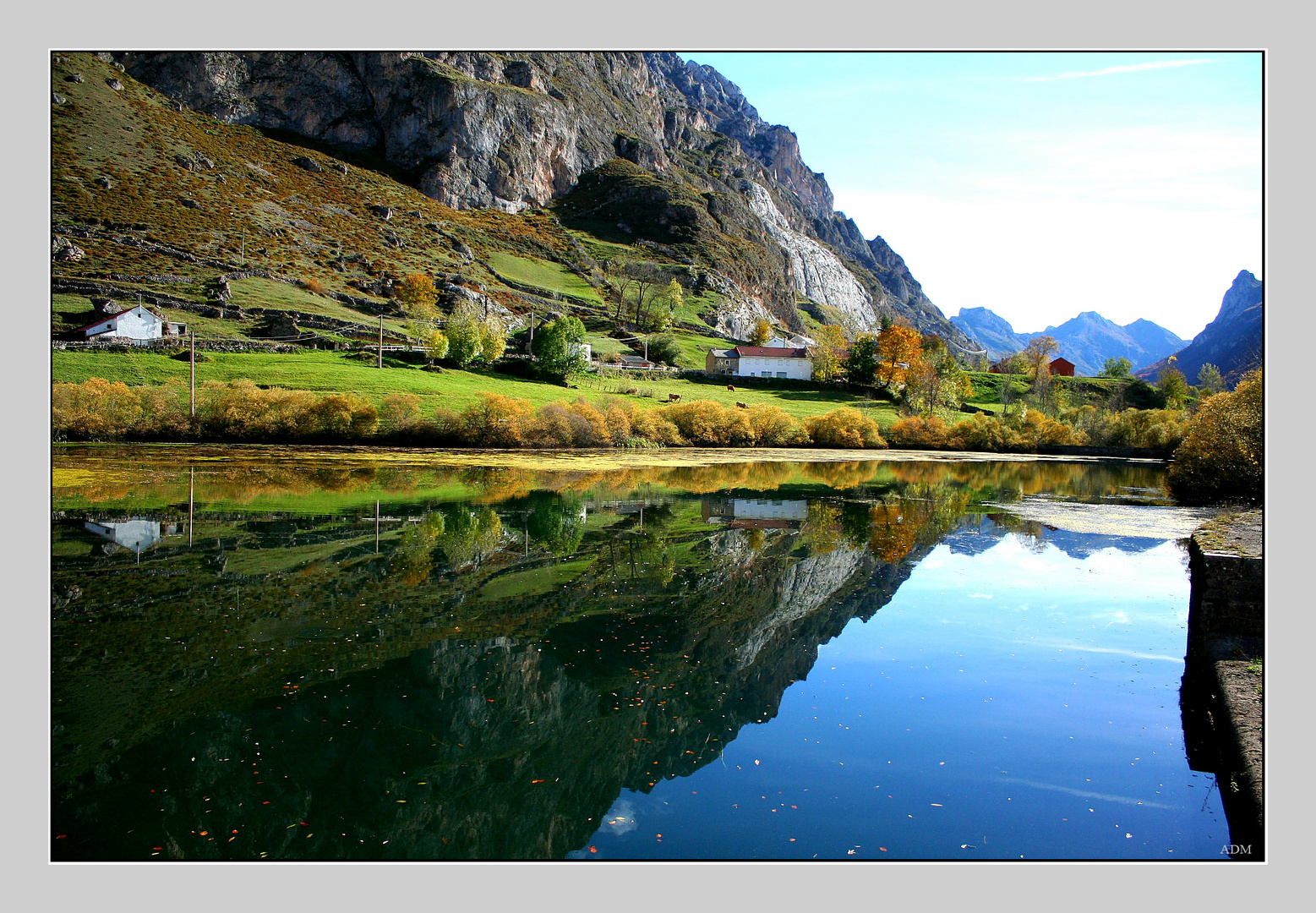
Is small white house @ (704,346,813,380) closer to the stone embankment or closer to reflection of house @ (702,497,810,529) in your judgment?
reflection of house @ (702,497,810,529)

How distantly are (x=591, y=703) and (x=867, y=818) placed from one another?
3331 mm

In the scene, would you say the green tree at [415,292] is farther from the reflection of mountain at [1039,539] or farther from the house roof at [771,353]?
the reflection of mountain at [1039,539]

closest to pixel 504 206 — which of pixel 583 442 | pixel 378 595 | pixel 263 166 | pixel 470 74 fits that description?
pixel 470 74

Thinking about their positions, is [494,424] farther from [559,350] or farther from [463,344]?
[559,350]

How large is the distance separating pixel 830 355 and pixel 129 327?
68.5 meters

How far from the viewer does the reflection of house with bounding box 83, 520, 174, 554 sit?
620 inches

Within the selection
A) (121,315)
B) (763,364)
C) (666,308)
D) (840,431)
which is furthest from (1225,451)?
(666,308)

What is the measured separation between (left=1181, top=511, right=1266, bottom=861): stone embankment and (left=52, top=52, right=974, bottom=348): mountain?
58.0m

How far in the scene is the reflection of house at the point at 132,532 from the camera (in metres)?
15.8

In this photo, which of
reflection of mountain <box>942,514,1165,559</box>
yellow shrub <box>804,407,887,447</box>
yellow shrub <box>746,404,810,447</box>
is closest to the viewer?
reflection of mountain <box>942,514,1165,559</box>

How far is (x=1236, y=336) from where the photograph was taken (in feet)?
116

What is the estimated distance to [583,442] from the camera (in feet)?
156

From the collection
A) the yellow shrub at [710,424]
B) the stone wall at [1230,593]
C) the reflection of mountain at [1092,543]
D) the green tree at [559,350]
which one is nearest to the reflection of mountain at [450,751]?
the stone wall at [1230,593]

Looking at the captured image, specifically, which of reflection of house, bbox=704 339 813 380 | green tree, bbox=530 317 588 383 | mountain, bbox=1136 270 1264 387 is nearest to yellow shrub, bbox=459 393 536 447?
green tree, bbox=530 317 588 383
